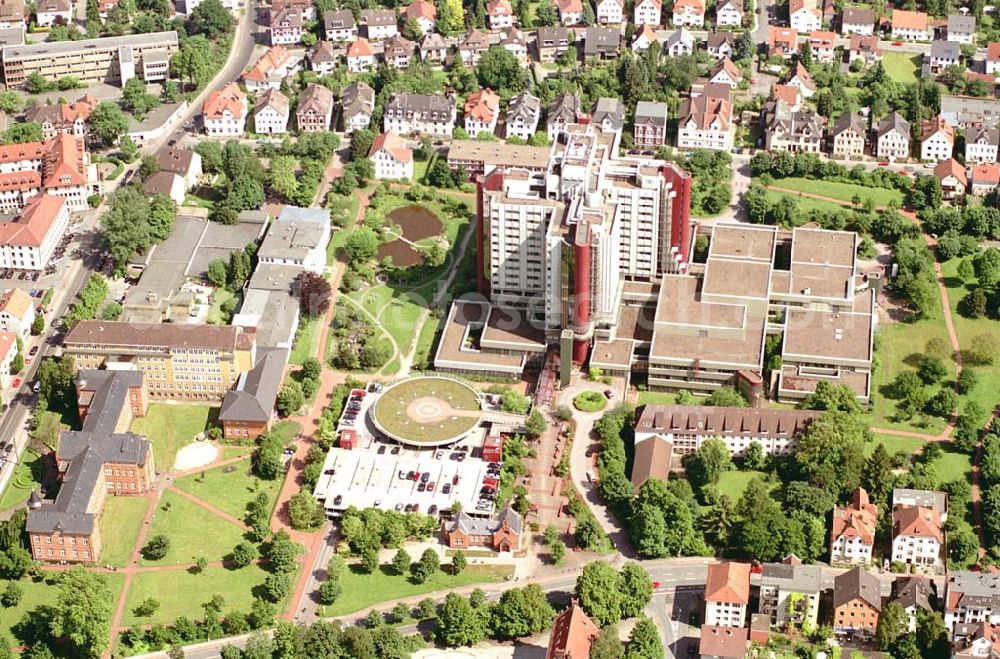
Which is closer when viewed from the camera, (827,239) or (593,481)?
(593,481)

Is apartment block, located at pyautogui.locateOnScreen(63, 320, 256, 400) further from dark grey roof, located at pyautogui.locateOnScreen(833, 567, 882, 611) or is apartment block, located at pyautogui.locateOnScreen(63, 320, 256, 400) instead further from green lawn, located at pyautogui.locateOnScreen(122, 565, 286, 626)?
dark grey roof, located at pyautogui.locateOnScreen(833, 567, 882, 611)

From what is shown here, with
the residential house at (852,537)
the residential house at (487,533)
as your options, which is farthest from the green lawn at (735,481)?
the residential house at (487,533)

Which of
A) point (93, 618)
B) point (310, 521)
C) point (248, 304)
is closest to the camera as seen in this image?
point (93, 618)

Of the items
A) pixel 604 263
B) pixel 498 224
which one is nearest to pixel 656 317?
pixel 604 263

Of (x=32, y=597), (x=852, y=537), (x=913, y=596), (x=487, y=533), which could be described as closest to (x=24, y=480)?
(x=32, y=597)

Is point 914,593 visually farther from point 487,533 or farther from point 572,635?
point 487,533

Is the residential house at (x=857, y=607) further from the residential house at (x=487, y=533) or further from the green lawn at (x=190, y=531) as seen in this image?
the green lawn at (x=190, y=531)

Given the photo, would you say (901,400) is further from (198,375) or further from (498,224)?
(198,375)
